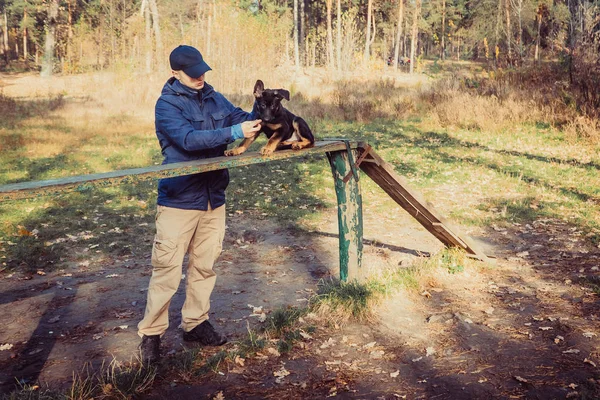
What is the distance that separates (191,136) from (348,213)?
206cm

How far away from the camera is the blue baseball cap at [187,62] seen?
3.96 m

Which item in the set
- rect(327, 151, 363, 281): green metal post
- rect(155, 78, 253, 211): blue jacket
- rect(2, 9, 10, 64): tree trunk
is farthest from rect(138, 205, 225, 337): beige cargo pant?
rect(2, 9, 10, 64): tree trunk

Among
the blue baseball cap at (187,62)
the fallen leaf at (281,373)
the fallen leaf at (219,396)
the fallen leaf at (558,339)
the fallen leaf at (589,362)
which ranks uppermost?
the blue baseball cap at (187,62)

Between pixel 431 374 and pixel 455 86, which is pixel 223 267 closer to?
pixel 431 374

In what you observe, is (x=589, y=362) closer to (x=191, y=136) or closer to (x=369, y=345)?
(x=369, y=345)

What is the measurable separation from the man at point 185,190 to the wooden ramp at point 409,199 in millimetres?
1709

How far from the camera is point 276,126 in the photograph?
14.8ft

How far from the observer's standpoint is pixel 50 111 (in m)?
20.7

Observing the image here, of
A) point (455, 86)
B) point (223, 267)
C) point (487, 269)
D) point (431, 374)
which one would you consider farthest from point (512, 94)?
point (431, 374)

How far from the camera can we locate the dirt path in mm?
3957

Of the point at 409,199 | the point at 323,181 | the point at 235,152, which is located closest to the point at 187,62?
the point at 235,152

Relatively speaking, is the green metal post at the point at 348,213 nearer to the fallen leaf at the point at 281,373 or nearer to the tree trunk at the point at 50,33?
the fallen leaf at the point at 281,373

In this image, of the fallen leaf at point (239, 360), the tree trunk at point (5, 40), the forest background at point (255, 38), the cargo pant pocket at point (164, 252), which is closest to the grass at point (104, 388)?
the fallen leaf at point (239, 360)

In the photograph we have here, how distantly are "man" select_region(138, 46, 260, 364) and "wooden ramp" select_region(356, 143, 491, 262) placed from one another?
1709mm
